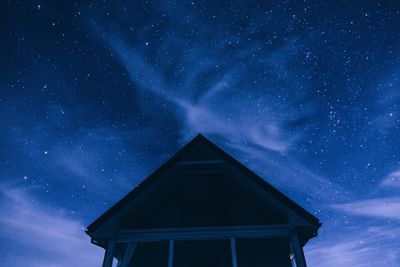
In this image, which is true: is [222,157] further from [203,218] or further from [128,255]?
[128,255]

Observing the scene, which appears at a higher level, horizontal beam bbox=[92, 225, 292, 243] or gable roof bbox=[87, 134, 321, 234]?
gable roof bbox=[87, 134, 321, 234]

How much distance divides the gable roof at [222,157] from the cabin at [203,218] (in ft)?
0.09

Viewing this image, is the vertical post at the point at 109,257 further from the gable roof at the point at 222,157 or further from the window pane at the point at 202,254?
the window pane at the point at 202,254

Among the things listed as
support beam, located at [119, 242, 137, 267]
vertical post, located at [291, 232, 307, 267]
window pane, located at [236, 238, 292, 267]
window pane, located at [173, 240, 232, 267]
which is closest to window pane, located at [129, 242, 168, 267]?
window pane, located at [173, 240, 232, 267]

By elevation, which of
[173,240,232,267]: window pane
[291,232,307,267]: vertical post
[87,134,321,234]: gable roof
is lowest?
[291,232,307,267]: vertical post

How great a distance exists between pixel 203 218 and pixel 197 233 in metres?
1.95

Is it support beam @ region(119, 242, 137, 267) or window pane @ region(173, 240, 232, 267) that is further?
window pane @ region(173, 240, 232, 267)

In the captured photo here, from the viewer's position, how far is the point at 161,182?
9.29 metres

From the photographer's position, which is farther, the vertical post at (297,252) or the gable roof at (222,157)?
the gable roof at (222,157)

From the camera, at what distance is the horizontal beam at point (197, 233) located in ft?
25.8

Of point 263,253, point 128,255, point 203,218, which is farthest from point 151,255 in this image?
point 263,253

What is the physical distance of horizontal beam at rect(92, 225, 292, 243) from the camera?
7.86 m

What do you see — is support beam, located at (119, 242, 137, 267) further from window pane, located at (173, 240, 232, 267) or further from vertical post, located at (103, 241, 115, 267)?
window pane, located at (173, 240, 232, 267)

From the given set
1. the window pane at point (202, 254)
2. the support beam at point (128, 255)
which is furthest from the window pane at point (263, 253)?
the support beam at point (128, 255)
